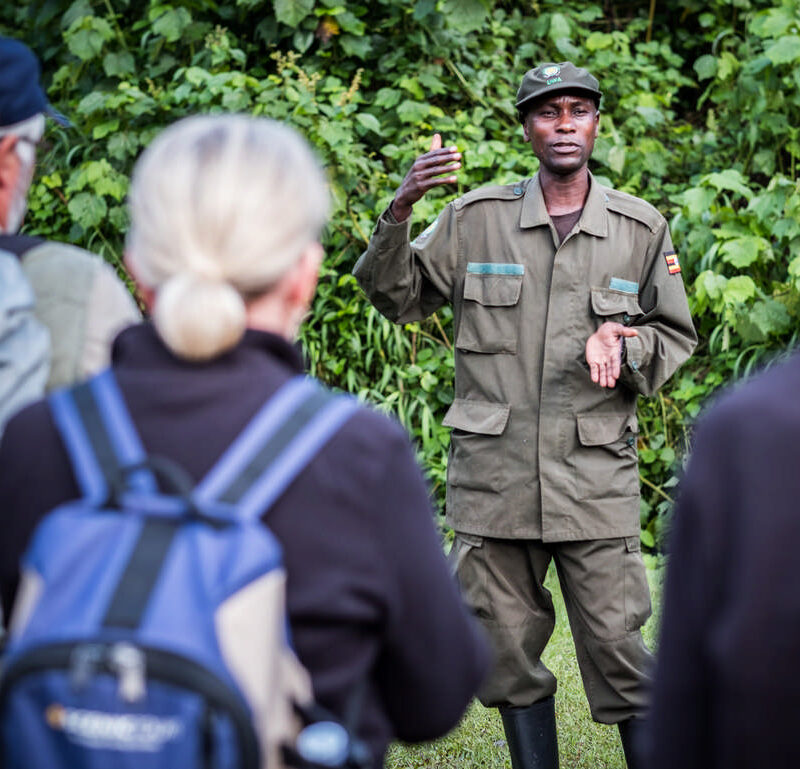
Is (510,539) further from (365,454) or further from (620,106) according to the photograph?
(620,106)

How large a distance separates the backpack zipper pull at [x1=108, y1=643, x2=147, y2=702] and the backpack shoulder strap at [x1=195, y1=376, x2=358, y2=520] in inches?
8.3

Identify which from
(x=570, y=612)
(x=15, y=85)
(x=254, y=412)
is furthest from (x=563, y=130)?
(x=254, y=412)

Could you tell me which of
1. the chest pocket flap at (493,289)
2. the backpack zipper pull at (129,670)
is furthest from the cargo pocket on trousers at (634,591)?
the backpack zipper pull at (129,670)

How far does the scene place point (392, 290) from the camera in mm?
4098

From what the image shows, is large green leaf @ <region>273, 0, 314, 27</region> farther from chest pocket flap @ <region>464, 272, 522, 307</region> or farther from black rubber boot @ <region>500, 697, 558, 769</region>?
black rubber boot @ <region>500, 697, 558, 769</region>

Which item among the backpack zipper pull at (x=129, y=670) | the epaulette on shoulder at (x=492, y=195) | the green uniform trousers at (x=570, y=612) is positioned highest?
the backpack zipper pull at (x=129, y=670)

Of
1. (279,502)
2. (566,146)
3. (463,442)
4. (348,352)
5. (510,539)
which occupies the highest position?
(279,502)

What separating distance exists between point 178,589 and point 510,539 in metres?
2.62

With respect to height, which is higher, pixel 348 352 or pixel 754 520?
pixel 754 520

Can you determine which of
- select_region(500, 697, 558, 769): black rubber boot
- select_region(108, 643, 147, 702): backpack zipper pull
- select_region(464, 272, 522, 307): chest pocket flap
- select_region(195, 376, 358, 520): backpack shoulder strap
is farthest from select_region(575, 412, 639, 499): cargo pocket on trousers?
select_region(108, 643, 147, 702): backpack zipper pull

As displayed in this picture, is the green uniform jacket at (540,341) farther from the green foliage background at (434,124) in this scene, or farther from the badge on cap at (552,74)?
the green foliage background at (434,124)

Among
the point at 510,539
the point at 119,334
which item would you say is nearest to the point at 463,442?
the point at 510,539

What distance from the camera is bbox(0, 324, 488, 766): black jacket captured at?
1.66 meters

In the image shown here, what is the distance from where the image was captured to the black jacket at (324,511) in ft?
5.45
